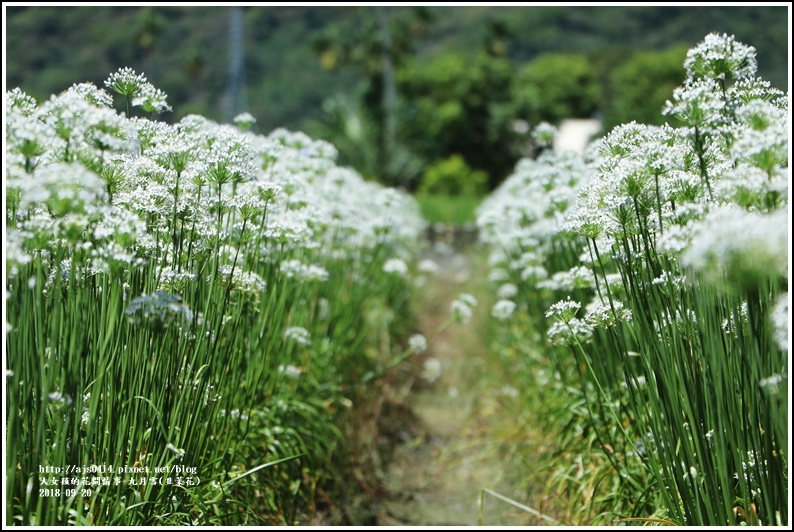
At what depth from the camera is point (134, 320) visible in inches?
82.8

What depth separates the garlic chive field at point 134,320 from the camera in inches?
76.8

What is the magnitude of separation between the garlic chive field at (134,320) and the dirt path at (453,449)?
3.24ft

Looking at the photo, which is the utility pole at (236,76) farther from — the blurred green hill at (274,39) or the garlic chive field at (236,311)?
the garlic chive field at (236,311)

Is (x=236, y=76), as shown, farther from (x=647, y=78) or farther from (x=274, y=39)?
(x=647, y=78)

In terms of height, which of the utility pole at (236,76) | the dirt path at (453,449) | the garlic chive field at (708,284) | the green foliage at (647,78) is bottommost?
the dirt path at (453,449)

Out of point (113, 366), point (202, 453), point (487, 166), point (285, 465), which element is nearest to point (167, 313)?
point (113, 366)

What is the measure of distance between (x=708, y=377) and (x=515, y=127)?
49420 mm

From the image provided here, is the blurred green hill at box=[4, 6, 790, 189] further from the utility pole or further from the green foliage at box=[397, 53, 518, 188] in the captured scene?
the utility pole

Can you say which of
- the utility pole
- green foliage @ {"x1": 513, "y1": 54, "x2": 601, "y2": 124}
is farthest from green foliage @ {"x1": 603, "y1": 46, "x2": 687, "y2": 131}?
the utility pole

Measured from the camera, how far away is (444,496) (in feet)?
14.1

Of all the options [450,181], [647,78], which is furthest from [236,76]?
[647,78]

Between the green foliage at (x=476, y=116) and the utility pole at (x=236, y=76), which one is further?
the green foliage at (x=476, y=116)

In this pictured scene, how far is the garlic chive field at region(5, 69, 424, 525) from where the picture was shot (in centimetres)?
195

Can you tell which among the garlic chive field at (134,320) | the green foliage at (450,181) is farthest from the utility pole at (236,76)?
the garlic chive field at (134,320)
